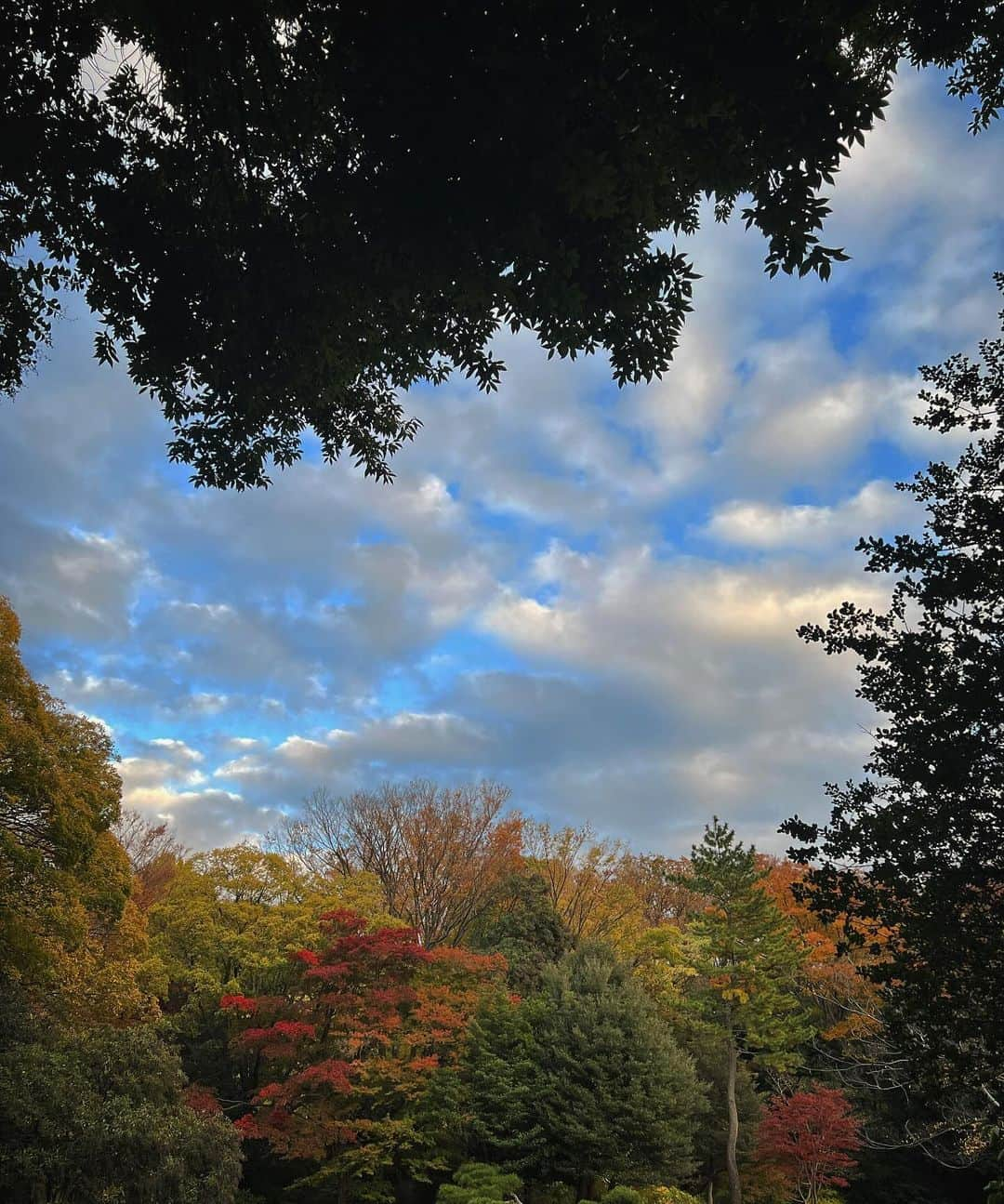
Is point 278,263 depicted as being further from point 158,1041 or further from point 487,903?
point 487,903

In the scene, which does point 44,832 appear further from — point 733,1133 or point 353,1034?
point 733,1133

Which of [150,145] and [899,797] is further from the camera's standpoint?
[899,797]

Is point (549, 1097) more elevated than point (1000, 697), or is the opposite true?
point (1000, 697)

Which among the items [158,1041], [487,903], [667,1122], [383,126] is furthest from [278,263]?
[487,903]

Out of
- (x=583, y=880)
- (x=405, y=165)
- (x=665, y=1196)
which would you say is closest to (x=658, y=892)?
(x=583, y=880)

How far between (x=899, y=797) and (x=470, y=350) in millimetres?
4930

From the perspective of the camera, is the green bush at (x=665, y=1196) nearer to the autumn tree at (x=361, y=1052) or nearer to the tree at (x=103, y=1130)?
the autumn tree at (x=361, y=1052)

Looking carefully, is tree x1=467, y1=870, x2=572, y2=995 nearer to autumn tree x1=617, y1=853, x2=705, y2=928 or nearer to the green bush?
the green bush

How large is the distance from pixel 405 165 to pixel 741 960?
2062cm

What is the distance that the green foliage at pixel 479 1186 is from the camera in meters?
13.8

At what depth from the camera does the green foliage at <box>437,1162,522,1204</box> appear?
13773 millimetres

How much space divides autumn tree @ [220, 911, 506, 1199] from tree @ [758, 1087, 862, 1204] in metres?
7.43

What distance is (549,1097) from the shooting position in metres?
16.2

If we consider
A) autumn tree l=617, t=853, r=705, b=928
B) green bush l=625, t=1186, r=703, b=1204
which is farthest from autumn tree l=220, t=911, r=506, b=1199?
autumn tree l=617, t=853, r=705, b=928
